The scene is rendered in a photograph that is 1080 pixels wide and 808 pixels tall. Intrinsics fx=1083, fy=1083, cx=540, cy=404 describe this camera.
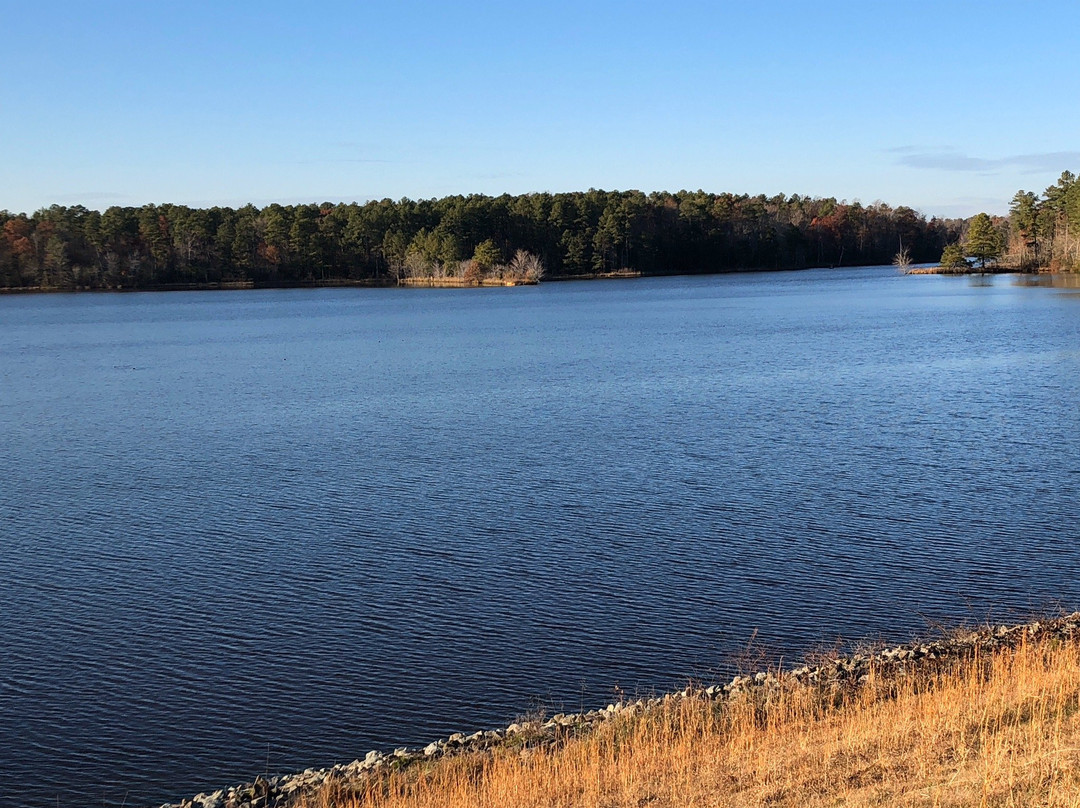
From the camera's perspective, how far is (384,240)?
452 feet

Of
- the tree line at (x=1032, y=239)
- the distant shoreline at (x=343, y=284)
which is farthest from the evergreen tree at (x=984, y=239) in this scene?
the distant shoreline at (x=343, y=284)

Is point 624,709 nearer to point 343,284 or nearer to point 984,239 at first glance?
point 984,239

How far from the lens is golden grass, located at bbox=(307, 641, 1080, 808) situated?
704 cm

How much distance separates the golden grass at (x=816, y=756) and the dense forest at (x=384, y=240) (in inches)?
4703

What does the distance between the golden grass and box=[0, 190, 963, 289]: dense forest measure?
392 feet

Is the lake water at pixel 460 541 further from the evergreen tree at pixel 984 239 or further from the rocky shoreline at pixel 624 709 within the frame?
the evergreen tree at pixel 984 239

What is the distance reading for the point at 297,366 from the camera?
4566cm

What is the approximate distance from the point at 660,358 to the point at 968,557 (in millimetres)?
29939

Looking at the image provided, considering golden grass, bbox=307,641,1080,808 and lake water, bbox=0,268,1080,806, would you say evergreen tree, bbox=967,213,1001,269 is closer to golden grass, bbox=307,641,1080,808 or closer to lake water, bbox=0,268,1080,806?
lake water, bbox=0,268,1080,806

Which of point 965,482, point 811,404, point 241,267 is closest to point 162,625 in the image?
point 965,482

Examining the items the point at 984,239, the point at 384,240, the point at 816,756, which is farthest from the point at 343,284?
the point at 816,756

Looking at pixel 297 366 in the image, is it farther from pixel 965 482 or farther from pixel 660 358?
pixel 965 482

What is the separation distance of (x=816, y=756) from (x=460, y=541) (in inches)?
385

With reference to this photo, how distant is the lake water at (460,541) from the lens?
36.9ft
